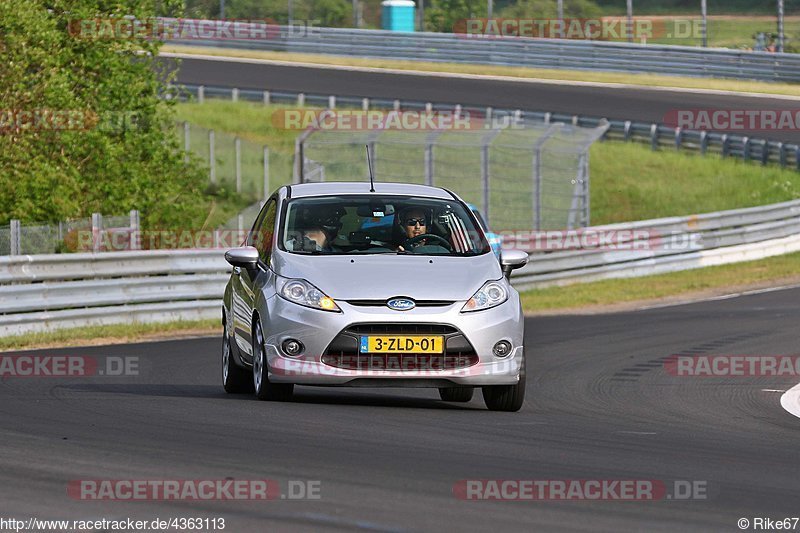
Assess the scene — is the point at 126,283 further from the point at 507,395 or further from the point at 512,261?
the point at 507,395

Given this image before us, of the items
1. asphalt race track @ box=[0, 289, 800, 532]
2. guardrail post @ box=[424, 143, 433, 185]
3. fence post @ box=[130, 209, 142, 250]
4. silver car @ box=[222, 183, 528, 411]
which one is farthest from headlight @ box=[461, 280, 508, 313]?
guardrail post @ box=[424, 143, 433, 185]

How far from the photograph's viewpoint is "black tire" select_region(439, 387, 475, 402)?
11820 millimetres

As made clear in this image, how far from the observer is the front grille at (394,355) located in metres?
10.2

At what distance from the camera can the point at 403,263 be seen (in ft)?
34.9

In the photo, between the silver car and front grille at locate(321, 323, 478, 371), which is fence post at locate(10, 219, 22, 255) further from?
front grille at locate(321, 323, 478, 371)

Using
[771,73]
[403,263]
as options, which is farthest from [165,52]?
[403,263]

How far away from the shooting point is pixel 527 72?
52.2 metres

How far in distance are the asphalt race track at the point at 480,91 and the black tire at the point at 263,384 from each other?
3325 cm

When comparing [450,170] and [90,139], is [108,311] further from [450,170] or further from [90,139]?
[450,170]

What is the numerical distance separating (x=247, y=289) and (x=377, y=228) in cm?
107

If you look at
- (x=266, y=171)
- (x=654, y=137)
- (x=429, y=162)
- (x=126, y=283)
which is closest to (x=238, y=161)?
(x=266, y=171)

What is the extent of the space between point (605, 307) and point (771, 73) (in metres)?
25.1

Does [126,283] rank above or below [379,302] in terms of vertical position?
below

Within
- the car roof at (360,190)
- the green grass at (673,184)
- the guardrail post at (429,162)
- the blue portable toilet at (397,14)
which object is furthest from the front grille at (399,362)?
the blue portable toilet at (397,14)
